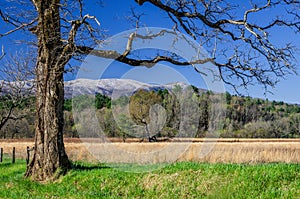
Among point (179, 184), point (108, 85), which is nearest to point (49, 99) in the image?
point (108, 85)

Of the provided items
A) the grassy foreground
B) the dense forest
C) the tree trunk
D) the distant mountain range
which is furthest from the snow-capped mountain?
the grassy foreground

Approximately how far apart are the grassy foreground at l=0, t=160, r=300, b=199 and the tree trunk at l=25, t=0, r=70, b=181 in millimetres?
1240

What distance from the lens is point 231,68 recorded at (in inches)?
661

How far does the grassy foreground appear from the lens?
33.7 feet

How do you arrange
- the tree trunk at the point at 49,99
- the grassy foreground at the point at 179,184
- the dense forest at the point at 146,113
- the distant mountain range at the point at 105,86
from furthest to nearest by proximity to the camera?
the dense forest at the point at 146,113 → the distant mountain range at the point at 105,86 → the tree trunk at the point at 49,99 → the grassy foreground at the point at 179,184

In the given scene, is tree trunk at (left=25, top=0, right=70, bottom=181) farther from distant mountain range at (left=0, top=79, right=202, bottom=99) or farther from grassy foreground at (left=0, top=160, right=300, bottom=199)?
distant mountain range at (left=0, top=79, right=202, bottom=99)

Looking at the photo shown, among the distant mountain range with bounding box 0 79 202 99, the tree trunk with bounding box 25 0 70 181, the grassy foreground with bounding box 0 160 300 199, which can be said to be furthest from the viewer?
the distant mountain range with bounding box 0 79 202 99

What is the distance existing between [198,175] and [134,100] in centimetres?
1535

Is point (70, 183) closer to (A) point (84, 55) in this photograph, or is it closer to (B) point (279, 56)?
(A) point (84, 55)

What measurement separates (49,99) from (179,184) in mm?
5899

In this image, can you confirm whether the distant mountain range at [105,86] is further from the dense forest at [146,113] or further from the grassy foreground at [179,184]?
the grassy foreground at [179,184]

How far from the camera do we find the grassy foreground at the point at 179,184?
33.7 ft

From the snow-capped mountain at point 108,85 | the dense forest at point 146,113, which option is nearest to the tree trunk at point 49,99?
the snow-capped mountain at point 108,85

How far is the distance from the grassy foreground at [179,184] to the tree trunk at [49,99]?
1240 mm
